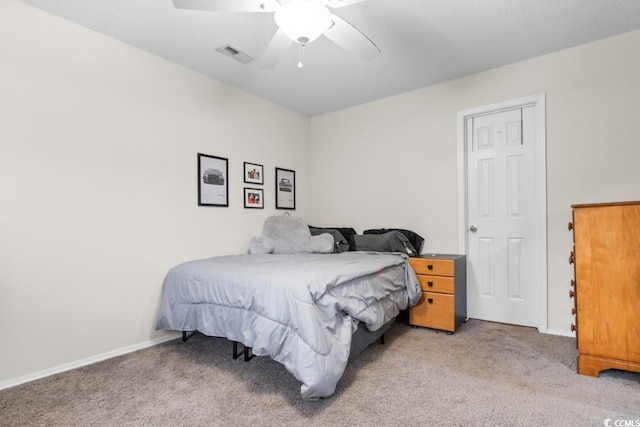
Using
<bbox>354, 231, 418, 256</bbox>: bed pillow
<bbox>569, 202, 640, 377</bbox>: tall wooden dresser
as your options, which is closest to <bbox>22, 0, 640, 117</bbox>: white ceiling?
<bbox>569, 202, 640, 377</bbox>: tall wooden dresser

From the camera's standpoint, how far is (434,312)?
2904 mm

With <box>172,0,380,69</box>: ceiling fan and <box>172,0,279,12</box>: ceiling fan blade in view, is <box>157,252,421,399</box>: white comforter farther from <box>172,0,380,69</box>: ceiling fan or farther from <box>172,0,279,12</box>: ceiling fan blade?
<box>172,0,279,12</box>: ceiling fan blade

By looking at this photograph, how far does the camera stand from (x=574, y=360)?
88.6 inches

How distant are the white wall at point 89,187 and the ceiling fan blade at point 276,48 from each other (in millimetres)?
1180

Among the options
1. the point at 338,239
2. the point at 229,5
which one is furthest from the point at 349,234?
the point at 229,5

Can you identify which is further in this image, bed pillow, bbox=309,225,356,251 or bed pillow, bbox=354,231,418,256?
bed pillow, bbox=309,225,356,251

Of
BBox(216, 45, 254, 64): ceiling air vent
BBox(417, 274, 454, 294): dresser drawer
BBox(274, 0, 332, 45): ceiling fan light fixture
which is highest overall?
BBox(216, 45, 254, 64): ceiling air vent

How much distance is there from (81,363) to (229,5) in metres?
2.51

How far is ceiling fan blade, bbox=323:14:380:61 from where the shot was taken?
1783 millimetres

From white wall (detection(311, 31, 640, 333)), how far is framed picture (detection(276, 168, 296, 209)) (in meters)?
0.39

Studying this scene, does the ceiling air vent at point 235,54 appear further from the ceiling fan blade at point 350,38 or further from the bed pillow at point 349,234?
the bed pillow at point 349,234

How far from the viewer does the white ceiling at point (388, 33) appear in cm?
221

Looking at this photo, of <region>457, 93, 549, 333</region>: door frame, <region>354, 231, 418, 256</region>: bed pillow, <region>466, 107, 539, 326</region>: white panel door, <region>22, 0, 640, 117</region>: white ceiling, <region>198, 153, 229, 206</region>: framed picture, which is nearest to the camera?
<region>22, 0, 640, 117</region>: white ceiling

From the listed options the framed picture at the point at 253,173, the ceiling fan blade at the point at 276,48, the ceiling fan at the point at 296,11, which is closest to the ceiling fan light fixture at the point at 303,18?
the ceiling fan at the point at 296,11
